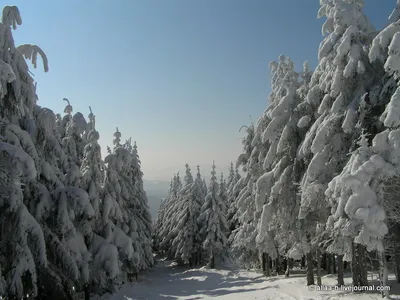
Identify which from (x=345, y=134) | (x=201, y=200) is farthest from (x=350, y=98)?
(x=201, y=200)

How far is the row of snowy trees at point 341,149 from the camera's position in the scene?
11.3 meters

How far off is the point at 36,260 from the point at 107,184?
11064 mm

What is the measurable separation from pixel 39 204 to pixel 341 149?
12.4 meters

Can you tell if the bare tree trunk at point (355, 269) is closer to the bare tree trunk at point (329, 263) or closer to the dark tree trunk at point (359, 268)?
the dark tree trunk at point (359, 268)

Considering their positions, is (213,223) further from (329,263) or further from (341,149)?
(341,149)

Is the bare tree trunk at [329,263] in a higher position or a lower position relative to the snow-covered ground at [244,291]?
Result: higher

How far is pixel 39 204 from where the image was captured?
11.6m

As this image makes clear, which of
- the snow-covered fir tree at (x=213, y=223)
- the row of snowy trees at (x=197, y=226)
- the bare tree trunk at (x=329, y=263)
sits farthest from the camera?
the row of snowy trees at (x=197, y=226)

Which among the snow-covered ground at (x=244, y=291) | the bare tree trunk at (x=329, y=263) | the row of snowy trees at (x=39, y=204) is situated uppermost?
the row of snowy trees at (x=39, y=204)

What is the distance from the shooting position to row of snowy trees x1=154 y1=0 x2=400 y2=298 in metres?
11.3

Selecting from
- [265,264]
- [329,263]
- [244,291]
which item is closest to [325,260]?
[329,263]

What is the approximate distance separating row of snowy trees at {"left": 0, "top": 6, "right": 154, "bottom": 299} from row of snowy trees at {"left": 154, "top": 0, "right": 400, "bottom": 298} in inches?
361

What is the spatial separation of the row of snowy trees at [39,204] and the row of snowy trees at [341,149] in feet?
30.1

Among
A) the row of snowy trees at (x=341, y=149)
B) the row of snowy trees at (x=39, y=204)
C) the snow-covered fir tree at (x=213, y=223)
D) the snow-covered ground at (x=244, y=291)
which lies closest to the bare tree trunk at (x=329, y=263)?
the snow-covered ground at (x=244, y=291)
